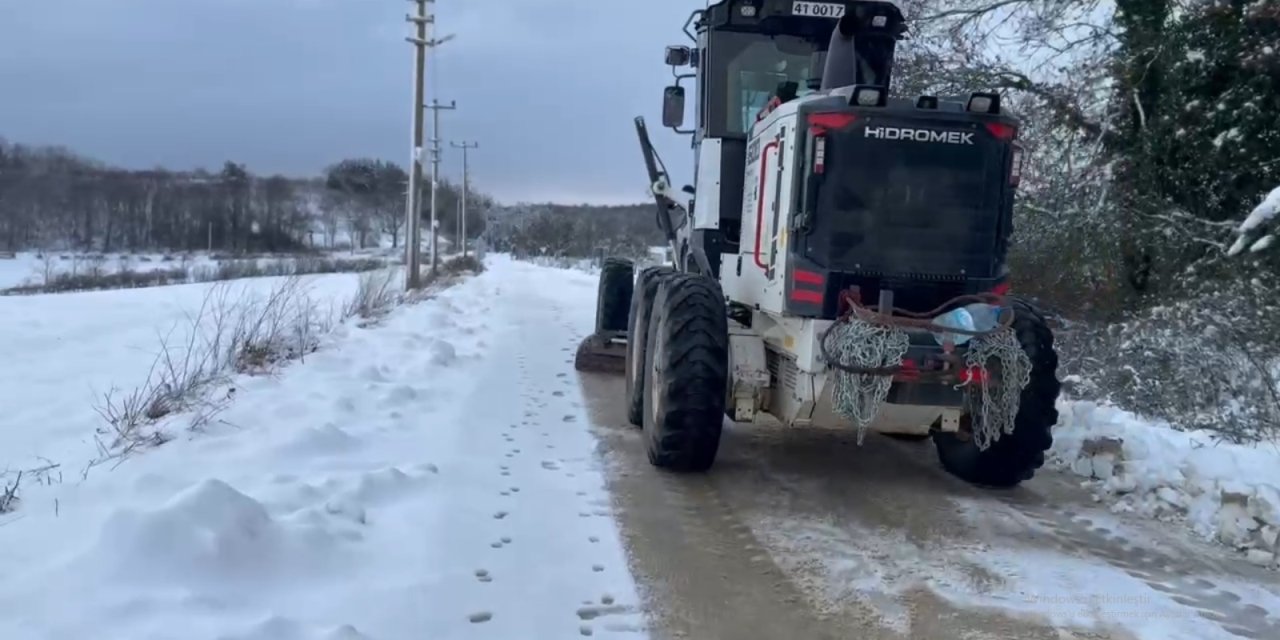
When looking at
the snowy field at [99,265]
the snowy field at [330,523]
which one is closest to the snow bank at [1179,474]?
the snowy field at [330,523]

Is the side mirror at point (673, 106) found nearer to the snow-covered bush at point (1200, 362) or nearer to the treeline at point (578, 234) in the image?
the snow-covered bush at point (1200, 362)

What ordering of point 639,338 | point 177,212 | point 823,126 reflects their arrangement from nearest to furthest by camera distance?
point 823,126 < point 639,338 < point 177,212

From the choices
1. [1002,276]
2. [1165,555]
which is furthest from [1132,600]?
[1002,276]

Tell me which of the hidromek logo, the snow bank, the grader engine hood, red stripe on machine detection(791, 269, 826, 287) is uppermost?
the hidromek logo

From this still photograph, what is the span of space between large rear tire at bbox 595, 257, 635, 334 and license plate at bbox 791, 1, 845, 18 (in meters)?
4.96

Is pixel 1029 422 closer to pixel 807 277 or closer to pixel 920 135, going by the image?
pixel 807 277

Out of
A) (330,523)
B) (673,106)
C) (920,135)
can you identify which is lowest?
(330,523)

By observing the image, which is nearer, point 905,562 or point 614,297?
point 905,562

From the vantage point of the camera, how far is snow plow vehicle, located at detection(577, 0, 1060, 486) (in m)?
5.64

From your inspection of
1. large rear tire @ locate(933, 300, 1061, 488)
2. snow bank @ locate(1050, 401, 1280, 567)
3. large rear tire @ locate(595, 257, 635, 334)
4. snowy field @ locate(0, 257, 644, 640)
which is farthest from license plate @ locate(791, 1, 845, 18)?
large rear tire @ locate(595, 257, 635, 334)

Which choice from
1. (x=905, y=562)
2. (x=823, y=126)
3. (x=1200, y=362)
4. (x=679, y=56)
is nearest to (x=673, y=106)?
(x=679, y=56)

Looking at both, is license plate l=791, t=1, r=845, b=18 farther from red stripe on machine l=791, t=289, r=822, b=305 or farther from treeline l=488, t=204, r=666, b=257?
treeline l=488, t=204, r=666, b=257

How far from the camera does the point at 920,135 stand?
5785 millimetres

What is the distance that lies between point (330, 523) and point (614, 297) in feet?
24.2
